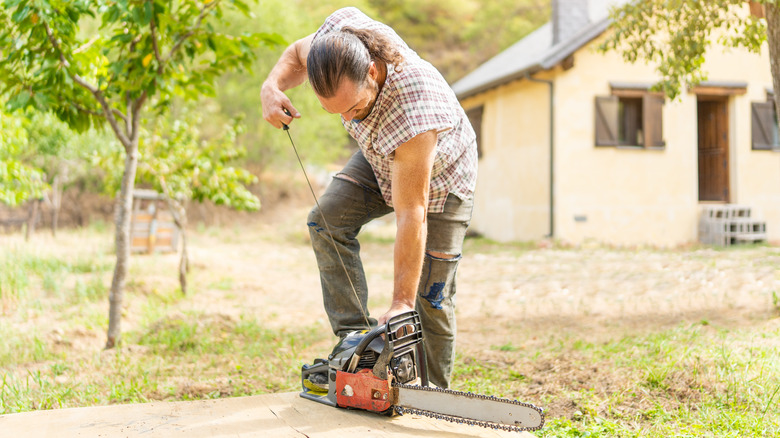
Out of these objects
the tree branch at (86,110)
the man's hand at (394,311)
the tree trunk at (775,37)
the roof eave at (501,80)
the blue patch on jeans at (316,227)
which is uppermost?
the roof eave at (501,80)

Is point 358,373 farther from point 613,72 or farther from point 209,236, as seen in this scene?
point 209,236

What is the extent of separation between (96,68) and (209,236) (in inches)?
471

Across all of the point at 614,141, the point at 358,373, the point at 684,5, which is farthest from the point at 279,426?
the point at 614,141

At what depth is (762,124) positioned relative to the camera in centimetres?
1255

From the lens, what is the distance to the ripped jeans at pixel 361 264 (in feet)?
9.43

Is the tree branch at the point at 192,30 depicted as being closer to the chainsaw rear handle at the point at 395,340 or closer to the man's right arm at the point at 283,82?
the man's right arm at the point at 283,82

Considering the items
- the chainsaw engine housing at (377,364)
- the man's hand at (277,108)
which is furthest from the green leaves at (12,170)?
the chainsaw engine housing at (377,364)

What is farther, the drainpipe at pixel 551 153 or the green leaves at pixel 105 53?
the drainpipe at pixel 551 153

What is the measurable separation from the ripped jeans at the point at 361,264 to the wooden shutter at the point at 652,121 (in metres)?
10.5

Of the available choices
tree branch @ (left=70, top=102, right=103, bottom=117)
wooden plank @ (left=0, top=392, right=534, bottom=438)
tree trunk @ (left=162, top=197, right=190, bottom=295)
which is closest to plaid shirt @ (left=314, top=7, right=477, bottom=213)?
wooden plank @ (left=0, top=392, right=534, bottom=438)

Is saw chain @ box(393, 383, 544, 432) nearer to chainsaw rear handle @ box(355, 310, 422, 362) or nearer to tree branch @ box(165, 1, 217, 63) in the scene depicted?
chainsaw rear handle @ box(355, 310, 422, 362)

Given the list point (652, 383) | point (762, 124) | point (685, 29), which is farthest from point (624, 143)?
point (652, 383)

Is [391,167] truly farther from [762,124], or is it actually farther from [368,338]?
[762,124]

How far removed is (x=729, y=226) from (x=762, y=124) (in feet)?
7.80
